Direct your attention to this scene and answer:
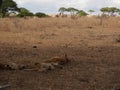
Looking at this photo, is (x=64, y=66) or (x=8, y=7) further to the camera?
(x=8, y=7)

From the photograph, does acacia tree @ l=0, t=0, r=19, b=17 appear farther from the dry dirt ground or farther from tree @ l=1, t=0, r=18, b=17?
the dry dirt ground

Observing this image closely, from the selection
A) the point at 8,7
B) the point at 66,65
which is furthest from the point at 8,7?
the point at 66,65

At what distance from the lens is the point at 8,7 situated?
3250 centimetres

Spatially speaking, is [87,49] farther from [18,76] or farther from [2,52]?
[18,76]

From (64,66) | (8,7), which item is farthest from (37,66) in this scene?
(8,7)

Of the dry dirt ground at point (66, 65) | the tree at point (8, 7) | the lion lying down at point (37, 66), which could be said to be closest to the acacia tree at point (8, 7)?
the tree at point (8, 7)

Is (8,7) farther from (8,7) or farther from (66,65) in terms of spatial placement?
(66,65)

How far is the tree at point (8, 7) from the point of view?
31.8 metres

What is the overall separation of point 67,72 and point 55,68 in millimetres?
418

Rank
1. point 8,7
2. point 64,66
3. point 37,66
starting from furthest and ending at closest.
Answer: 1. point 8,7
2. point 64,66
3. point 37,66

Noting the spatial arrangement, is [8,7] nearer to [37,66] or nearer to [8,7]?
[8,7]

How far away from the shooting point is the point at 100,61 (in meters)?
9.17

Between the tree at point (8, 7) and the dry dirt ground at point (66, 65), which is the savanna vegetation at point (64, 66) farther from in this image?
the tree at point (8, 7)

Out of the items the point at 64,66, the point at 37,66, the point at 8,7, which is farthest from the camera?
the point at 8,7
